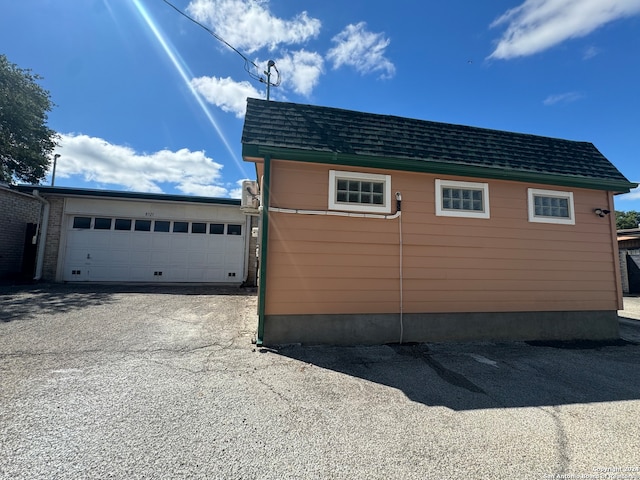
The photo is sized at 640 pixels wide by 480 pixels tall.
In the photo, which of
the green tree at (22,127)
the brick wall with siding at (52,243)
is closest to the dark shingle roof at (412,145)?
the brick wall with siding at (52,243)

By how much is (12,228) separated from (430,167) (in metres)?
13.6

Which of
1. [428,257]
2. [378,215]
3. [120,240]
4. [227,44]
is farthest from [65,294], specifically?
[428,257]

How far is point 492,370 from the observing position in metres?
3.94

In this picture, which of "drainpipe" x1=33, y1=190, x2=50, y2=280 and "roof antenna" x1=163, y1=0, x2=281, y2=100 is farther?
"drainpipe" x1=33, y1=190, x2=50, y2=280

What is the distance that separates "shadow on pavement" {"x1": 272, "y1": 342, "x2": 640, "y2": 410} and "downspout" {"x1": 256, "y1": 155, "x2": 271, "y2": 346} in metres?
0.53

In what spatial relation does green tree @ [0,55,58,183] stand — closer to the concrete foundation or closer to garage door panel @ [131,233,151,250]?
garage door panel @ [131,233,151,250]

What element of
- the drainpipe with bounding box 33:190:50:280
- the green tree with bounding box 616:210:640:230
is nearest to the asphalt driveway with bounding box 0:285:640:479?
the drainpipe with bounding box 33:190:50:280

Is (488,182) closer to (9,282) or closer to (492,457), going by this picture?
(492,457)

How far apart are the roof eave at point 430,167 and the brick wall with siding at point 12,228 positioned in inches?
414

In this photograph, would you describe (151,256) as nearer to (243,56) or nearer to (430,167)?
(243,56)

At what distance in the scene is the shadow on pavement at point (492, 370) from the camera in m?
3.20

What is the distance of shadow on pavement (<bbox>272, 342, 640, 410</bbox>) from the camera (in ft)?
10.5

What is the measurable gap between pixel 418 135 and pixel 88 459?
20.1ft

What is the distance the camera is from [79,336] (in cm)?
451
